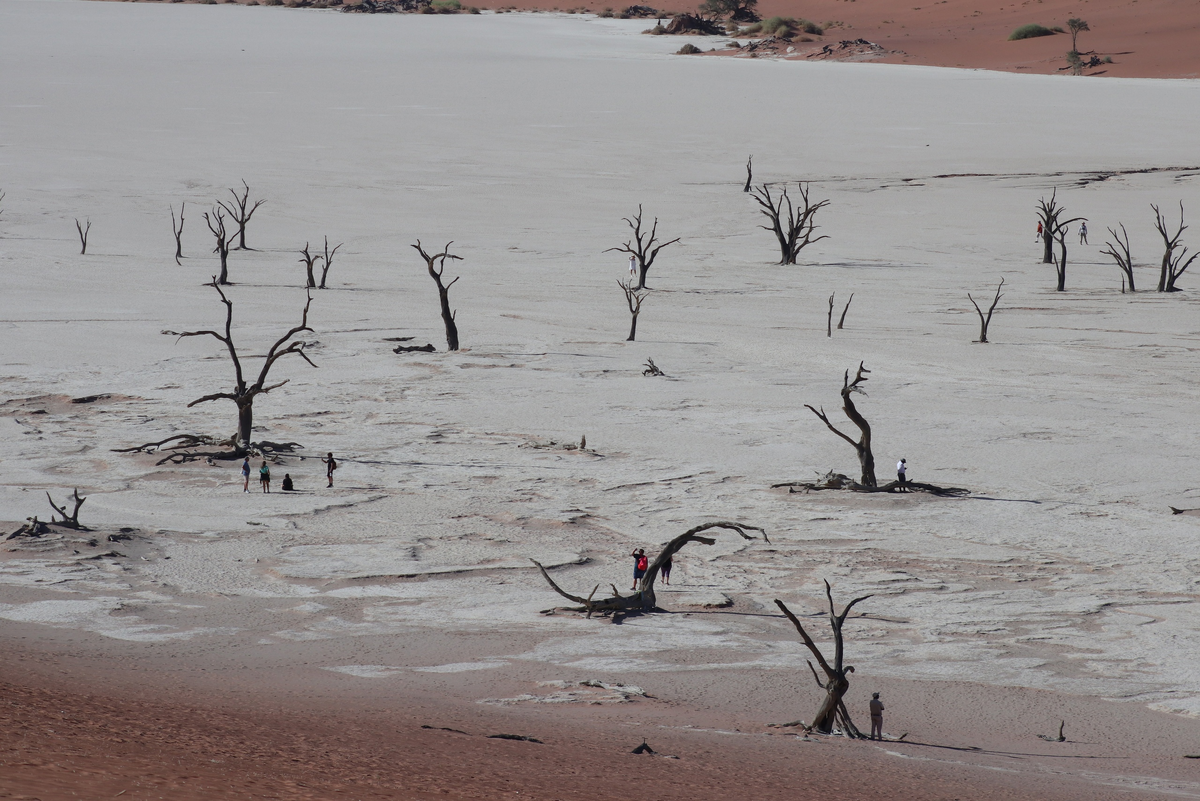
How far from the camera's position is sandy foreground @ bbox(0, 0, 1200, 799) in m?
9.74

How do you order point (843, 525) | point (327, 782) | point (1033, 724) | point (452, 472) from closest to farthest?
point (327, 782) → point (1033, 724) → point (843, 525) → point (452, 472)

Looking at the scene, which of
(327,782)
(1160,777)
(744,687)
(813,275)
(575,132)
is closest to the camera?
(327,782)

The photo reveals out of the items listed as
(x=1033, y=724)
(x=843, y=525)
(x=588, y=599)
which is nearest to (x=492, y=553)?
(x=588, y=599)

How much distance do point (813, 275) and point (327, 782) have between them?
31.2 metres

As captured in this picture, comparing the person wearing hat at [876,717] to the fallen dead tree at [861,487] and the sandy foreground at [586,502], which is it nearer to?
the sandy foreground at [586,502]

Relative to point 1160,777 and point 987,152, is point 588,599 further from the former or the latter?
point 987,152

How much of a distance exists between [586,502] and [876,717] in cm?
727

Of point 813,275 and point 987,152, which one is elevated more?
point 987,152

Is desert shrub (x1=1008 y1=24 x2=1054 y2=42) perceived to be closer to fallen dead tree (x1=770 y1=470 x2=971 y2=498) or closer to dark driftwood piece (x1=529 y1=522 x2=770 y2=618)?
fallen dead tree (x1=770 y1=470 x2=971 y2=498)

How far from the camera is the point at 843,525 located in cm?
1617

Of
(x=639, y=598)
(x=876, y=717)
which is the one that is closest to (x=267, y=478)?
(x=639, y=598)

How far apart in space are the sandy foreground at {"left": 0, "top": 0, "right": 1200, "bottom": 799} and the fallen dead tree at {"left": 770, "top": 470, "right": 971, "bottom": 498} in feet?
1.54

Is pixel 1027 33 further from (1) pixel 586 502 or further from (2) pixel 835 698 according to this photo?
(2) pixel 835 698

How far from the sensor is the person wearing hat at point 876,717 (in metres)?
10.4
